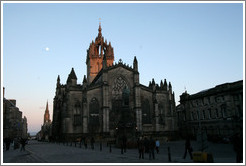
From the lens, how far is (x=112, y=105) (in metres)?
45.3

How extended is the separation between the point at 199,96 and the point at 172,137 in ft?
35.3

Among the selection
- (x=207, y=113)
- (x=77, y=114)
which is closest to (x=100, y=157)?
(x=77, y=114)

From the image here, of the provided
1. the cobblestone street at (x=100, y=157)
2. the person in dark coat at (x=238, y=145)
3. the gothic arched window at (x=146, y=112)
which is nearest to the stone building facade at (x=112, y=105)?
the gothic arched window at (x=146, y=112)

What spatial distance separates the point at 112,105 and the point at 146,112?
25.1 ft

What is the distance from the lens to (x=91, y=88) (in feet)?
A: 145

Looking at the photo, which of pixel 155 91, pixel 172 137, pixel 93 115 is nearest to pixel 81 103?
pixel 93 115

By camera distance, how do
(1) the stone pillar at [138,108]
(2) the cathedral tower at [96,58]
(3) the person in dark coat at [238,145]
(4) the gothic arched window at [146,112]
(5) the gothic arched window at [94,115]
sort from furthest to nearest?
(2) the cathedral tower at [96,58] < (4) the gothic arched window at [146,112] < (1) the stone pillar at [138,108] < (5) the gothic arched window at [94,115] < (3) the person in dark coat at [238,145]

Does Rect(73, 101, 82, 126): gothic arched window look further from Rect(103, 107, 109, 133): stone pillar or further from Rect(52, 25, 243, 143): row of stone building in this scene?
Rect(103, 107, 109, 133): stone pillar

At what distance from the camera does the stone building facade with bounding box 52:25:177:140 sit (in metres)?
42.4

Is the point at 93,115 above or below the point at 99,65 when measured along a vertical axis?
below

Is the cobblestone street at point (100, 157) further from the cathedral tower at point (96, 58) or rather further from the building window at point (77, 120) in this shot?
the cathedral tower at point (96, 58)

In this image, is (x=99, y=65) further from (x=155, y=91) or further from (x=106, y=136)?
(x=106, y=136)

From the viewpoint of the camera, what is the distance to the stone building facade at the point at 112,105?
139ft

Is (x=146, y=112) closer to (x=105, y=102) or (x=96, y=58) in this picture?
(x=105, y=102)
